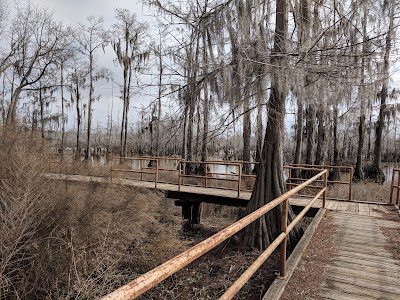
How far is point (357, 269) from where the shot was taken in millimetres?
4012

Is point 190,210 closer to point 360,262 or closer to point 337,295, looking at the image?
point 360,262

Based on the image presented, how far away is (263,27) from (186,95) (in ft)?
5.94

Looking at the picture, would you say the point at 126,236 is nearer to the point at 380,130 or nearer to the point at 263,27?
the point at 263,27

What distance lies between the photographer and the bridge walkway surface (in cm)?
335

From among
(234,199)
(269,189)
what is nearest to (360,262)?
(269,189)

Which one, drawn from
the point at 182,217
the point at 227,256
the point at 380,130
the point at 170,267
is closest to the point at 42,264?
the point at 227,256

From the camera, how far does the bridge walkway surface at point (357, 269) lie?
335 centimetres

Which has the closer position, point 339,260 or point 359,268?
point 359,268

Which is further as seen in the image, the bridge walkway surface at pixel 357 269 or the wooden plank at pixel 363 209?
the wooden plank at pixel 363 209

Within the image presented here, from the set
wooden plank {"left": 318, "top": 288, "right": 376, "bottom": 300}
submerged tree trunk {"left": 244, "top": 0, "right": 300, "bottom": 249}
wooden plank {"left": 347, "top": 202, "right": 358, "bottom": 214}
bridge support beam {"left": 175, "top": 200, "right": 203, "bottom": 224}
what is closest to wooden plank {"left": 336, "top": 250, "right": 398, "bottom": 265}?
wooden plank {"left": 318, "top": 288, "right": 376, "bottom": 300}

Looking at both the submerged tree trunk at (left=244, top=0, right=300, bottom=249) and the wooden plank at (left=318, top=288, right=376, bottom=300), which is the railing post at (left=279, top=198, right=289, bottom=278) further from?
the submerged tree trunk at (left=244, top=0, right=300, bottom=249)

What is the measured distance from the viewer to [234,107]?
219 inches

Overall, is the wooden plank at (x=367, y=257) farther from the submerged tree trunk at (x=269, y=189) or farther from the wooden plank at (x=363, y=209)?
the wooden plank at (x=363, y=209)

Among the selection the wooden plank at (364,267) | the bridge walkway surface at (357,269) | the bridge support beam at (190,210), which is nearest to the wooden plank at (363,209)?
the bridge walkway surface at (357,269)
